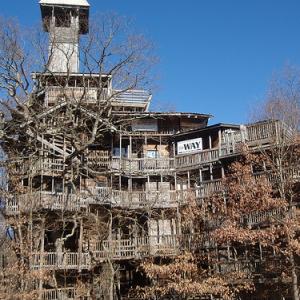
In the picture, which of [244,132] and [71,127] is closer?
[71,127]

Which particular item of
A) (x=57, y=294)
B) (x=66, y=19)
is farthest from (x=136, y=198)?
(x=66, y=19)

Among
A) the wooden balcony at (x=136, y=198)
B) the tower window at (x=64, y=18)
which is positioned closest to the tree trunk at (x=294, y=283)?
the wooden balcony at (x=136, y=198)

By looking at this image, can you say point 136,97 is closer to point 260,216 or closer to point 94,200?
point 94,200

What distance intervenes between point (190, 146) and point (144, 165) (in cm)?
392

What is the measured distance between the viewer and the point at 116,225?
35.6m

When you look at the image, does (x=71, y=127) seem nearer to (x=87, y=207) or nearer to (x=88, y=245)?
(x=87, y=207)

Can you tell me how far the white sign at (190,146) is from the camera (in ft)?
123

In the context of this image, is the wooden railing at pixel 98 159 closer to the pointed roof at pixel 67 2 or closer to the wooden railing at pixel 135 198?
the wooden railing at pixel 135 198

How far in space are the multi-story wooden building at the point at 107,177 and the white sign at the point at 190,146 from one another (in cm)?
8

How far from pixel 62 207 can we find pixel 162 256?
7332 millimetres

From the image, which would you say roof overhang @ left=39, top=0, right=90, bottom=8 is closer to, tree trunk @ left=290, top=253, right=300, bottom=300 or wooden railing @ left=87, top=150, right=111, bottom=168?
wooden railing @ left=87, top=150, right=111, bottom=168

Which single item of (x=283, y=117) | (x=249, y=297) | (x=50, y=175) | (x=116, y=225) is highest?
(x=283, y=117)

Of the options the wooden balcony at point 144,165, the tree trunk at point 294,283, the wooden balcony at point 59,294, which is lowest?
the wooden balcony at point 59,294

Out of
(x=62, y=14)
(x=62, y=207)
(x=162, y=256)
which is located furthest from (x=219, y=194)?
(x=62, y=14)
